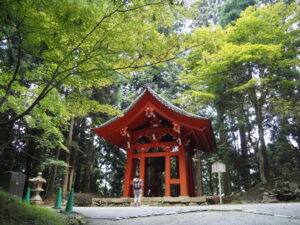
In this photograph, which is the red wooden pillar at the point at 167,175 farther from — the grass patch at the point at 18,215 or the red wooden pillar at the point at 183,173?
the grass patch at the point at 18,215

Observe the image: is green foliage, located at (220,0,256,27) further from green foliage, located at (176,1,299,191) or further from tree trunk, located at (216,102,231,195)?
tree trunk, located at (216,102,231,195)

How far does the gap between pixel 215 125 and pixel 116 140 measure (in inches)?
385

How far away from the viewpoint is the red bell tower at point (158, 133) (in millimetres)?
10031

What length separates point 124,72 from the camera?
4.48m

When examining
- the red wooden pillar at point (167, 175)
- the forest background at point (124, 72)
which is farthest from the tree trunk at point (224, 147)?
the red wooden pillar at point (167, 175)

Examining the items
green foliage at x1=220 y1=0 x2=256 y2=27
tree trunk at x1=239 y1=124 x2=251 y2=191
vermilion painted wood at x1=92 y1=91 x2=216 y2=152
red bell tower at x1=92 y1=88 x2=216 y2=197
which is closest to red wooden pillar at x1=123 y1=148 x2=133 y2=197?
red bell tower at x1=92 y1=88 x2=216 y2=197

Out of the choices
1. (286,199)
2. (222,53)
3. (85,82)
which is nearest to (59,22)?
(85,82)

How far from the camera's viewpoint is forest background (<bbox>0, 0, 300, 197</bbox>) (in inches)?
129

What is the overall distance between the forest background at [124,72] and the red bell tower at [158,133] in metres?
1.84

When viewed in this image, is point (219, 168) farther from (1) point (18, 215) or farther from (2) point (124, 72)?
(1) point (18, 215)

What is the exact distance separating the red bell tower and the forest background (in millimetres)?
1841

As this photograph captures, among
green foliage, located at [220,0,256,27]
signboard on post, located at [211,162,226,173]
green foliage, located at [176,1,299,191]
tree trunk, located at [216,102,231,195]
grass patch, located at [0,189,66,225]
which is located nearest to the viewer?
grass patch, located at [0,189,66,225]

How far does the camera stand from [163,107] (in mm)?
10508

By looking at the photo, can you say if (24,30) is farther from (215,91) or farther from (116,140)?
(215,91)
